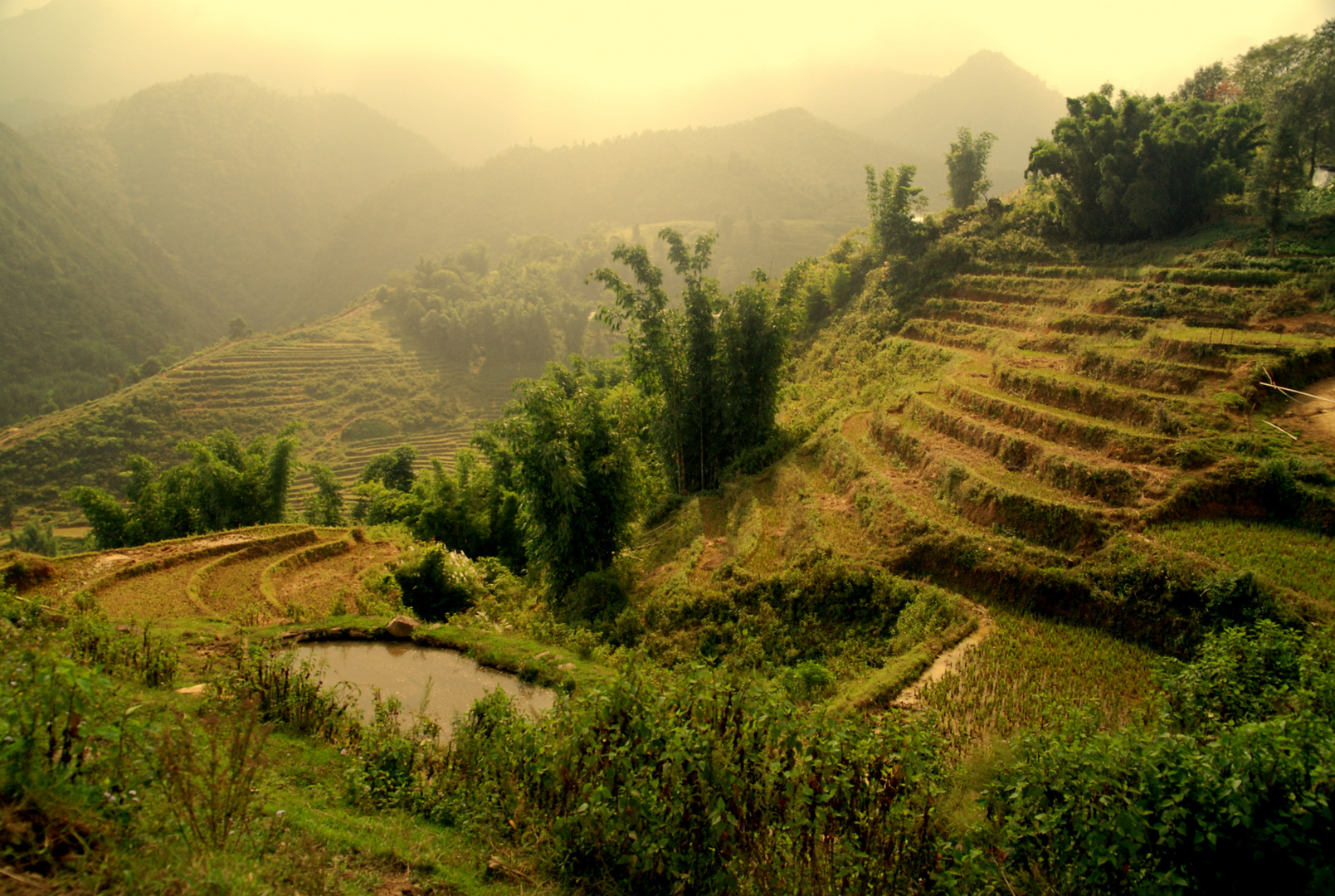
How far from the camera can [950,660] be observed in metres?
9.09

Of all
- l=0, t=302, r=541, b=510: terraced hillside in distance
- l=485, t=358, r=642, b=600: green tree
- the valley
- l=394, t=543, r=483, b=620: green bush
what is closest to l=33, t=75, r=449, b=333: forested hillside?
l=0, t=302, r=541, b=510: terraced hillside in distance

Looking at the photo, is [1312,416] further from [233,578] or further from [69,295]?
A: [69,295]

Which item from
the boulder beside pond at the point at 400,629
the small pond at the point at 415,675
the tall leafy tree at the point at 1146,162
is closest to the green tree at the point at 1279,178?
the tall leafy tree at the point at 1146,162

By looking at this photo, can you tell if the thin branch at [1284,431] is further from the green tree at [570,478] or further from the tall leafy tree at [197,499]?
the tall leafy tree at [197,499]

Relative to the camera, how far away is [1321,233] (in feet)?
58.0

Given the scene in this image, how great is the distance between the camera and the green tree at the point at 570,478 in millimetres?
14320

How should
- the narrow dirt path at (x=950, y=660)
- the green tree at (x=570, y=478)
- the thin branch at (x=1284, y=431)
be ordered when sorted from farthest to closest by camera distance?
1. the green tree at (x=570, y=478)
2. the thin branch at (x=1284, y=431)
3. the narrow dirt path at (x=950, y=660)

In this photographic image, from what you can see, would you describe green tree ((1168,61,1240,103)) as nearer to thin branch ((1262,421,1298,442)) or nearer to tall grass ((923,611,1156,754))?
thin branch ((1262,421,1298,442))

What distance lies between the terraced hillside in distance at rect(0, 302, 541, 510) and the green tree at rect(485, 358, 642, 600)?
28.6 meters

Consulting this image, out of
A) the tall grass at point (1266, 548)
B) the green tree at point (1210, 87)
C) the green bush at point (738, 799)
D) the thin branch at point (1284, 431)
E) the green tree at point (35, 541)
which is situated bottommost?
the green tree at point (35, 541)

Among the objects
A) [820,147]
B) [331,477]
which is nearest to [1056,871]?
[331,477]

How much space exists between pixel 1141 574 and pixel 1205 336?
9.22m

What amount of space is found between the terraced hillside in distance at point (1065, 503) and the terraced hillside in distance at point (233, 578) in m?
7.20

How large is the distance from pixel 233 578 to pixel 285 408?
51.5 meters
